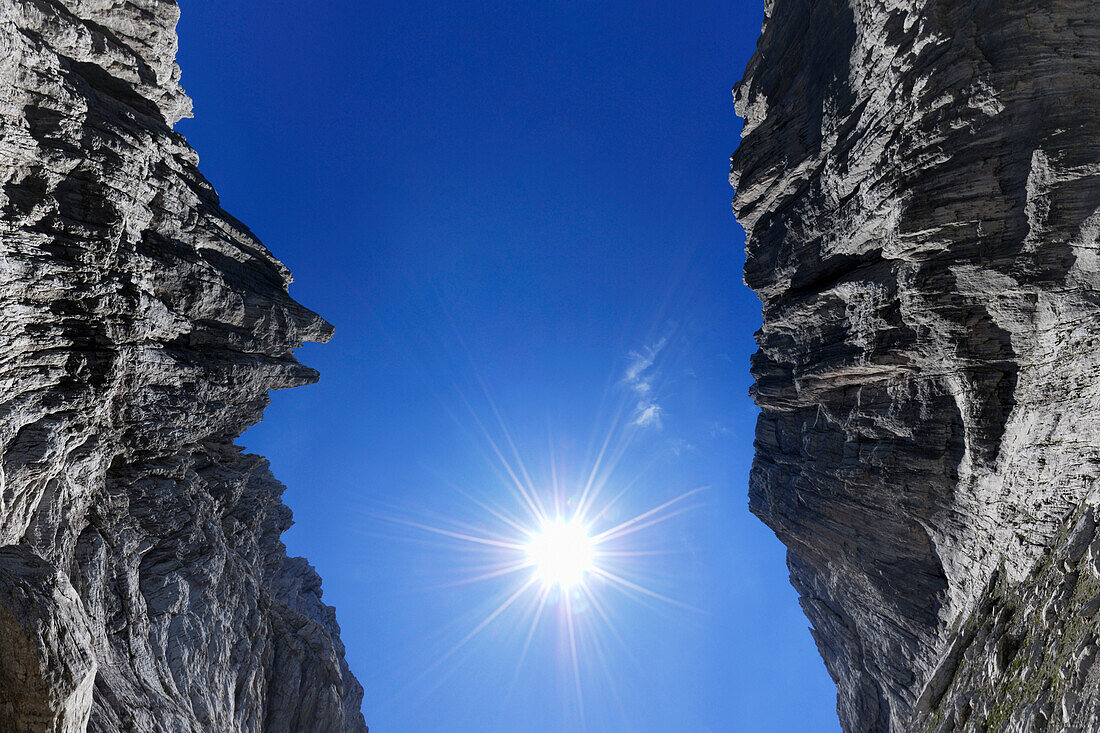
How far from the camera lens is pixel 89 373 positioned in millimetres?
15961

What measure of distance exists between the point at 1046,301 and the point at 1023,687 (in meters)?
11.7

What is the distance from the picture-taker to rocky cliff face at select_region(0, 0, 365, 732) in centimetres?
1355

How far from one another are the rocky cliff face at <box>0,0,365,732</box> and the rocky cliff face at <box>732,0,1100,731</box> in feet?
89.6

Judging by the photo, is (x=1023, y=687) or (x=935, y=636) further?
(x=935, y=636)

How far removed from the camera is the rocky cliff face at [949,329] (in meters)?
12.6

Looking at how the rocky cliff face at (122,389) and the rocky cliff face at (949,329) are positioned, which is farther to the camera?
the rocky cliff face at (122,389)

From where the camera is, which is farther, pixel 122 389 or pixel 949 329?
pixel 122 389

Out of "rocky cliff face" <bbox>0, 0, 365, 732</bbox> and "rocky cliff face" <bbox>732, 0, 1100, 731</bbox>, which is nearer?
"rocky cliff face" <bbox>732, 0, 1100, 731</bbox>

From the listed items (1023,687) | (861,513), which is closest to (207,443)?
(1023,687)

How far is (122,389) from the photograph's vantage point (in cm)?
1708

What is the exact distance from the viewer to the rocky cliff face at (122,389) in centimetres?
1355

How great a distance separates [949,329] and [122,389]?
3355 centimetres

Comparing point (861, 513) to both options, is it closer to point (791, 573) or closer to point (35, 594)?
point (791, 573)

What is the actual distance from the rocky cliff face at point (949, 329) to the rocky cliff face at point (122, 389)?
27.3 m
